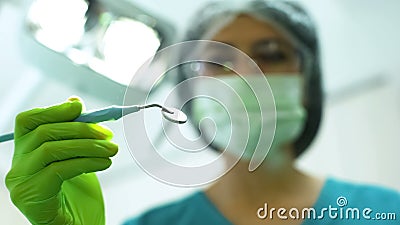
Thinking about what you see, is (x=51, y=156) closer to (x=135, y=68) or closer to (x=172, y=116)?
(x=172, y=116)

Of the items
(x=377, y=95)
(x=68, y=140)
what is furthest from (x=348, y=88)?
(x=68, y=140)

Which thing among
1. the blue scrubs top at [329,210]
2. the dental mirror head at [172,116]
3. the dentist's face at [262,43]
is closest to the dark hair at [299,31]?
the dentist's face at [262,43]

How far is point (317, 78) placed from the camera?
1.16 metres

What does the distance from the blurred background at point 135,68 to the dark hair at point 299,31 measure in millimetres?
76

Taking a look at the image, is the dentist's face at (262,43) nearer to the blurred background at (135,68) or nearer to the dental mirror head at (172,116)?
the blurred background at (135,68)

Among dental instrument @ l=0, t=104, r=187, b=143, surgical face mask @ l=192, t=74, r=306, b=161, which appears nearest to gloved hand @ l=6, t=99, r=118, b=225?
dental instrument @ l=0, t=104, r=187, b=143

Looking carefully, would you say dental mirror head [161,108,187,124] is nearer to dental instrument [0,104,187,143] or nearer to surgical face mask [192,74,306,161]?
dental instrument [0,104,187,143]

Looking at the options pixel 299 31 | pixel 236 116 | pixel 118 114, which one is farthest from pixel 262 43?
pixel 118 114

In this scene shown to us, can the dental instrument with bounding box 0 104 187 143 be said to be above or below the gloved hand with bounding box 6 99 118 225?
above

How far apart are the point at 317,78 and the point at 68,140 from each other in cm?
60

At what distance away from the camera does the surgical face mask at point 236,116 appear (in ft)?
3.13

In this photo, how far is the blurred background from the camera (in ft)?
3.50

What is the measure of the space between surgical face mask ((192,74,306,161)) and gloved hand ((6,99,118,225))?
25 cm

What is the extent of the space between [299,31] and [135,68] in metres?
0.33
